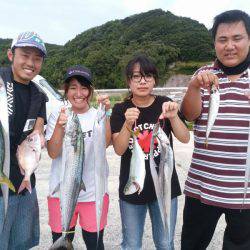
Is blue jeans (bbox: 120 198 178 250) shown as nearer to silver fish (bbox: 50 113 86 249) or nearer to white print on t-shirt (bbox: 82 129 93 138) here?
silver fish (bbox: 50 113 86 249)

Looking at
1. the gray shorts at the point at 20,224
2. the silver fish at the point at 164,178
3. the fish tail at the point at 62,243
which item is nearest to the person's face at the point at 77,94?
the silver fish at the point at 164,178

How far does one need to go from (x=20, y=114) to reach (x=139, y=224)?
141cm

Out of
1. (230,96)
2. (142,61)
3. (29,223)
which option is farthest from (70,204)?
(230,96)

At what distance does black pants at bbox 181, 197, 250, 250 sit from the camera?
3045 mm

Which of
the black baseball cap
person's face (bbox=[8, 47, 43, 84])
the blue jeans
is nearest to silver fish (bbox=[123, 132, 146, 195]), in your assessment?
the blue jeans

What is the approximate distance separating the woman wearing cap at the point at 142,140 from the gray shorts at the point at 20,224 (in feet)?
2.74

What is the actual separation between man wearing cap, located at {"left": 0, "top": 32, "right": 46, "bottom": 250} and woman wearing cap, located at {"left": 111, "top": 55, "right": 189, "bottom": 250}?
72 centimetres

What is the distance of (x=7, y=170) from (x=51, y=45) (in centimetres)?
8121

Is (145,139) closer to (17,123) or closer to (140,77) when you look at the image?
(140,77)

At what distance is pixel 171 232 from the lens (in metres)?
3.24

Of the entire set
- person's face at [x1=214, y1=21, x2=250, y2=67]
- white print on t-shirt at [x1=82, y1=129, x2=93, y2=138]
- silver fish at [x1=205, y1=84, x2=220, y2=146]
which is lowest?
white print on t-shirt at [x1=82, y1=129, x2=93, y2=138]

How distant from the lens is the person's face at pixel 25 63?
3191mm

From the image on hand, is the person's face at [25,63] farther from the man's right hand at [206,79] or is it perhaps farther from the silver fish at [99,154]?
the man's right hand at [206,79]

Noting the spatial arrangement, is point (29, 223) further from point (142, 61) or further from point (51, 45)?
point (51, 45)
